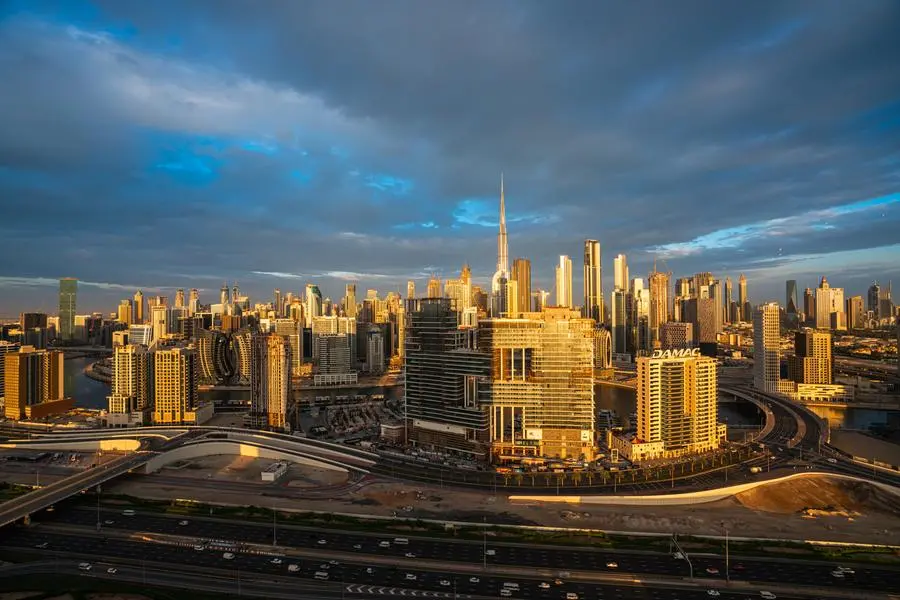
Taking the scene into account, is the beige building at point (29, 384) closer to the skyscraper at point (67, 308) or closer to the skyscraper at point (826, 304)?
the skyscraper at point (67, 308)

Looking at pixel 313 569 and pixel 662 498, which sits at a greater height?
pixel 313 569

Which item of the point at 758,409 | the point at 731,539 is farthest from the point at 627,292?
the point at 731,539

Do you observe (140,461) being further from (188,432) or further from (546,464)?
(546,464)

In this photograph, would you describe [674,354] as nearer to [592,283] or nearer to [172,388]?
[172,388]

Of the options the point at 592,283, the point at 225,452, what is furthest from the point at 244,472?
the point at 592,283

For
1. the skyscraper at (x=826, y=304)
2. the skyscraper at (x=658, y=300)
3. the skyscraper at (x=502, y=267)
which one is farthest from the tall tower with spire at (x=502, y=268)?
the skyscraper at (x=826, y=304)
